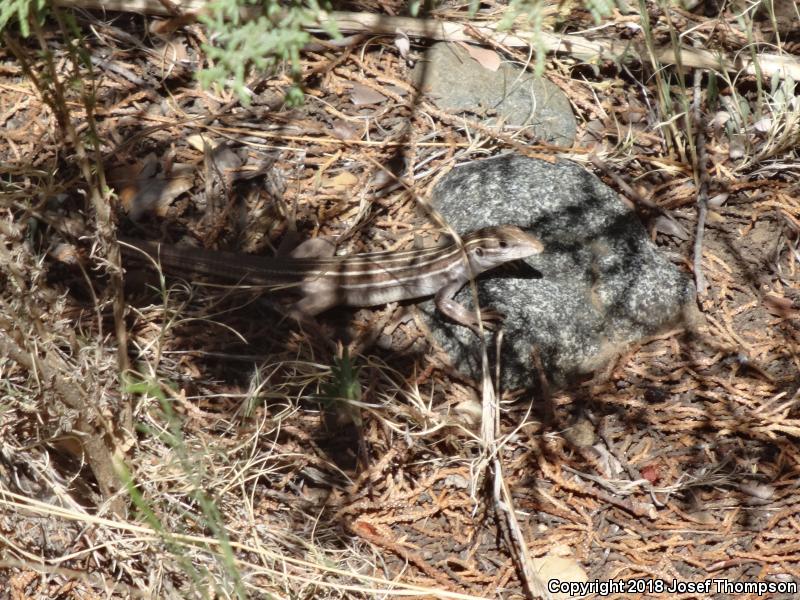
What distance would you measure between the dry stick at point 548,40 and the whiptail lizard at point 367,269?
1523 mm

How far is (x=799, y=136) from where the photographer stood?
4.87 metres

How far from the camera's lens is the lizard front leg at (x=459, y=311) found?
14.3 ft

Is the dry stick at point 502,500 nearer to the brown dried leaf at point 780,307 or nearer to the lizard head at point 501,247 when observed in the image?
the lizard head at point 501,247

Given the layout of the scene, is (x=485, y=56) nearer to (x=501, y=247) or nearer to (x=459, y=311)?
(x=501, y=247)

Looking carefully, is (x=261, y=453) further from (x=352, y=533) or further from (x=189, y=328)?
(x=189, y=328)

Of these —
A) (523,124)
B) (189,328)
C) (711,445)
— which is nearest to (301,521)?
(189,328)

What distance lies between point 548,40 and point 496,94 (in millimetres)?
503

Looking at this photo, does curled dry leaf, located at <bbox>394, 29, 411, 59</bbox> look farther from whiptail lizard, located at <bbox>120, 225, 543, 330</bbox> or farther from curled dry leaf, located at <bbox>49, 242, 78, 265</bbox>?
curled dry leaf, located at <bbox>49, 242, 78, 265</bbox>

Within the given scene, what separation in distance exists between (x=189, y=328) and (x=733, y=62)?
12.2 ft

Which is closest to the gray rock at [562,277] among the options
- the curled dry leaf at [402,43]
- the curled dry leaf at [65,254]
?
the curled dry leaf at [402,43]

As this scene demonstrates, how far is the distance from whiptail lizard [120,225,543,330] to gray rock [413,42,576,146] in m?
0.94

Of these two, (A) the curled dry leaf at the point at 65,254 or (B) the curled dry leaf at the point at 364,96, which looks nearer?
(A) the curled dry leaf at the point at 65,254

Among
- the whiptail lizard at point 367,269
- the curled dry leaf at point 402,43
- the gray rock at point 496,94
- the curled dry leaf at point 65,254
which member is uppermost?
the curled dry leaf at point 402,43

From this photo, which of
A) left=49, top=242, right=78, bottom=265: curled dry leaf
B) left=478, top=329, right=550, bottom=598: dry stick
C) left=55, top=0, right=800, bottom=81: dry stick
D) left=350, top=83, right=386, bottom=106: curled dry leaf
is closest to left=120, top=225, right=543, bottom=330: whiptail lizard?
left=49, top=242, right=78, bottom=265: curled dry leaf
